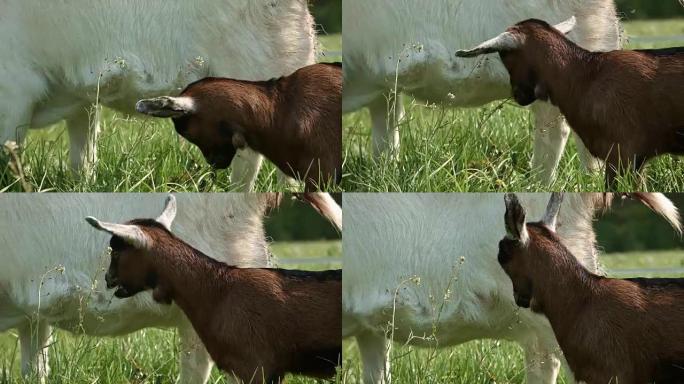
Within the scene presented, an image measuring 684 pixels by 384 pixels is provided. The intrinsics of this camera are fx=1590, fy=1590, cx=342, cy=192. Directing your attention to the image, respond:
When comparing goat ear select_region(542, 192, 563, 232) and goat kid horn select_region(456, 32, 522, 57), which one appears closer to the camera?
goat ear select_region(542, 192, 563, 232)

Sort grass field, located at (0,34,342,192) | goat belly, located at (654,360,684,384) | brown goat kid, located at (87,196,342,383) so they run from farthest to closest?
grass field, located at (0,34,342,192), brown goat kid, located at (87,196,342,383), goat belly, located at (654,360,684,384)

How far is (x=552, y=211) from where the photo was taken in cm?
795

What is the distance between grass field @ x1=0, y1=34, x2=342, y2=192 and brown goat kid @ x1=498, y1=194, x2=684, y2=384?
4.34ft

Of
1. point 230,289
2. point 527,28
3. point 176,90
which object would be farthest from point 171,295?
point 527,28

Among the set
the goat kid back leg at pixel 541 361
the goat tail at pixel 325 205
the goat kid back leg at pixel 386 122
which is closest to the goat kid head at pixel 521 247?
the goat kid back leg at pixel 541 361

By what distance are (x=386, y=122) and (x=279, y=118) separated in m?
0.56

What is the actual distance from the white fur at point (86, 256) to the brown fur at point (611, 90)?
5.16ft

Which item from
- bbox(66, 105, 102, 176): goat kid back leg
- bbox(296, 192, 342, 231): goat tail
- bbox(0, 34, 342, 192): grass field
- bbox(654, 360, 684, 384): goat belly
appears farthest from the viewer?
bbox(66, 105, 102, 176): goat kid back leg

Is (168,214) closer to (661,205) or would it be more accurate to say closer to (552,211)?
(552,211)

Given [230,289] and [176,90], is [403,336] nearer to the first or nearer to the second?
[230,289]

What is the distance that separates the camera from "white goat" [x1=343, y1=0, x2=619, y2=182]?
321 inches

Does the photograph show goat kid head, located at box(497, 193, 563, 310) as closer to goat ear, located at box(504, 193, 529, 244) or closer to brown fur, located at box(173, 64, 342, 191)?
goat ear, located at box(504, 193, 529, 244)

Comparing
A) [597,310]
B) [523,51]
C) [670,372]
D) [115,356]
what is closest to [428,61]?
[523,51]

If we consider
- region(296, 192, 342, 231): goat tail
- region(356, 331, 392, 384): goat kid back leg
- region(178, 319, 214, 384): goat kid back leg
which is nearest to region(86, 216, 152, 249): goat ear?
region(178, 319, 214, 384): goat kid back leg
